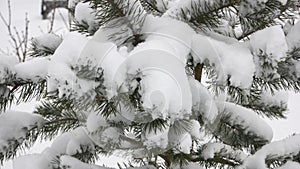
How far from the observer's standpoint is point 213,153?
76 cm

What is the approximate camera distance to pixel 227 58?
562mm

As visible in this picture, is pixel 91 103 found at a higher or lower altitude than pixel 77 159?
higher

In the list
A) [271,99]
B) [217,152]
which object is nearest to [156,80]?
[217,152]

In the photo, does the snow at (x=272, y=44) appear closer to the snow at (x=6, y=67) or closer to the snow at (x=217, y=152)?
the snow at (x=217, y=152)

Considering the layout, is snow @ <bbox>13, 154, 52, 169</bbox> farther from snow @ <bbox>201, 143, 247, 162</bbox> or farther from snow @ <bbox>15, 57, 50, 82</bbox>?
snow @ <bbox>201, 143, 247, 162</bbox>

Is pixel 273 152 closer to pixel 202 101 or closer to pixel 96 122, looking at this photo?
pixel 202 101

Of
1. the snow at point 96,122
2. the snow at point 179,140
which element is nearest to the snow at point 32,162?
the snow at point 96,122

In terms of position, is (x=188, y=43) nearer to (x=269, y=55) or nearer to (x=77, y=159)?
(x=269, y=55)

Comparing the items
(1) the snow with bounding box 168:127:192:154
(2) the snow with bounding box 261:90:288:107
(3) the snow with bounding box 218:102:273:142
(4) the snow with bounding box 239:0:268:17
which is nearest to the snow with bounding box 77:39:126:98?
(1) the snow with bounding box 168:127:192:154

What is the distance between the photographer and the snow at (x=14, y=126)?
2.36 ft

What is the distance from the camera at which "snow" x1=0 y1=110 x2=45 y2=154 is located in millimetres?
720

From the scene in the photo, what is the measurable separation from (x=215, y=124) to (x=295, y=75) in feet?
0.63

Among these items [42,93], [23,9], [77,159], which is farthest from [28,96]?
[23,9]

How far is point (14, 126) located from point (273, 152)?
487 mm
